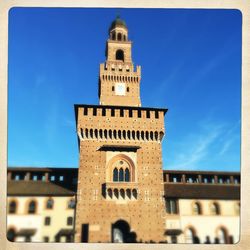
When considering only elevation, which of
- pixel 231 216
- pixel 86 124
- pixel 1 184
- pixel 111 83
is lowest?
pixel 231 216

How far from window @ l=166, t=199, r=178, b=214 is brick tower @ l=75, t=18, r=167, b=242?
0.37 m

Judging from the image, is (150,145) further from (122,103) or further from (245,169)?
(245,169)

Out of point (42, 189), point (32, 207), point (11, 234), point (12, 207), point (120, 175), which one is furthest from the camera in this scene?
point (120, 175)

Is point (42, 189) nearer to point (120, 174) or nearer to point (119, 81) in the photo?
point (120, 174)

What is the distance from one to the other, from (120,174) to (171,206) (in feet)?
7.62

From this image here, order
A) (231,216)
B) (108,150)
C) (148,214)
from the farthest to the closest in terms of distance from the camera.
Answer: (108,150), (148,214), (231,216)

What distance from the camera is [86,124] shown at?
14.6 meters

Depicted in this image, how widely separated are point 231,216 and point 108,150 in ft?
17.5

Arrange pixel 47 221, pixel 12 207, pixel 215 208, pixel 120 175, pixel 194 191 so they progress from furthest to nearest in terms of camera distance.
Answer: pixel 194 191 → pixel 120 175 → pixel 215 208 → pixel 47 221 → pixel 12 207

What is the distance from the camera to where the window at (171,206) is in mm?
13773

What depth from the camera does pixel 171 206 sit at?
13859 millimetres

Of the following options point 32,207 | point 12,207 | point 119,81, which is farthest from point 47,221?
point 119,81

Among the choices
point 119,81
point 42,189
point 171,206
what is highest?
point 119,81

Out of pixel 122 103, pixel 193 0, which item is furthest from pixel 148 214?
pixel 193 0
